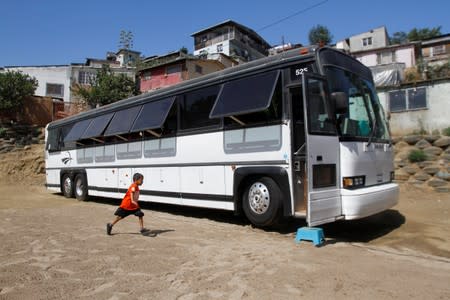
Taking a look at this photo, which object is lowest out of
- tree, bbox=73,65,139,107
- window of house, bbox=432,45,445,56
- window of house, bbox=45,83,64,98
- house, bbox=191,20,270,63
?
tree, bbox=73,65,139,107

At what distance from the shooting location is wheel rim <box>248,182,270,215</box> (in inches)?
265

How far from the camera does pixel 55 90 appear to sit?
40625 mm

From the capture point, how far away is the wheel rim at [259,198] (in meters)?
6.74

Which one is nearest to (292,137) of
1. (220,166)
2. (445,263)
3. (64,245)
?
(220,166)

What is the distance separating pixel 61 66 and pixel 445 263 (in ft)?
144

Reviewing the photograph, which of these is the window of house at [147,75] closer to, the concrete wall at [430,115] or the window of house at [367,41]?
the concrete wall at [430,115]

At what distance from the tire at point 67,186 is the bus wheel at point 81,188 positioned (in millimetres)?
461

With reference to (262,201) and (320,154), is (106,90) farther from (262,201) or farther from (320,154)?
(320,154)

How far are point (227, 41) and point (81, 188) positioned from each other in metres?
44.8

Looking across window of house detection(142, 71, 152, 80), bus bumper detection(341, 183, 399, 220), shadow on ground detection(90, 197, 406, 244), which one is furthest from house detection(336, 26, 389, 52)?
bus bumper detection(341, 183, 399, 220)

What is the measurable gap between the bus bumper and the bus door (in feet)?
0.40

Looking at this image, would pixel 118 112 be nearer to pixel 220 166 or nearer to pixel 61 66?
pixel 220 166

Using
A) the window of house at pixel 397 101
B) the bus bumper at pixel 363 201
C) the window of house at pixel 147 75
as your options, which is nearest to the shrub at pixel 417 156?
the window of house at pixel 397 101

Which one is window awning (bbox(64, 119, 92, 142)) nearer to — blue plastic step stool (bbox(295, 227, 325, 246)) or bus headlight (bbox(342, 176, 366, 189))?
blue plastic step stool (bbox(295, 227, 325, 246))
